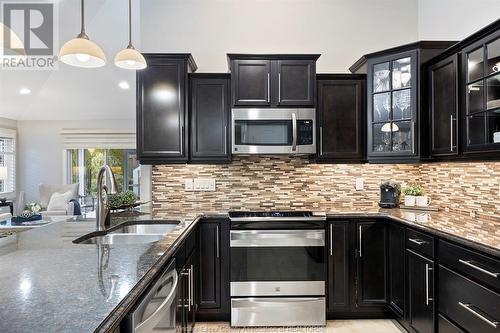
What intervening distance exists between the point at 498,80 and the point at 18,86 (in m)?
7.51

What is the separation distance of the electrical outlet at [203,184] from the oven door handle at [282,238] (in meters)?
0.77

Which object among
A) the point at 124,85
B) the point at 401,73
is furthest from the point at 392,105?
the point at 124,85

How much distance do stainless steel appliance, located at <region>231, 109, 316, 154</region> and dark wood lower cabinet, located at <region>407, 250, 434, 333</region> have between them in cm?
125

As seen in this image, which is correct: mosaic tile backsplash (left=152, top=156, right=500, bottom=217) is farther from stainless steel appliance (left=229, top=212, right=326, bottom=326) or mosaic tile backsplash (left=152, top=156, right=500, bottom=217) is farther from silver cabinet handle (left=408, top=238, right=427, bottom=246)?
silver cabinet handle (left=408, top=238, right=427, bottom=246)

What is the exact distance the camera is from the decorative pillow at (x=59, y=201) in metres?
6.60

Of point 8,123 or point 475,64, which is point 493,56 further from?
point 8,123

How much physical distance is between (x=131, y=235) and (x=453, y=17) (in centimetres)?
330

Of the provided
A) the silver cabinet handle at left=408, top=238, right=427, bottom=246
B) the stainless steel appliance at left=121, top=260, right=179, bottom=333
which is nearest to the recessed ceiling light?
the stainless steel appliance at left=121, top=260, right=179, bottom=333

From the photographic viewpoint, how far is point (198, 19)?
3.64m

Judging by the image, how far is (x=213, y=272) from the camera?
2936 millimetres

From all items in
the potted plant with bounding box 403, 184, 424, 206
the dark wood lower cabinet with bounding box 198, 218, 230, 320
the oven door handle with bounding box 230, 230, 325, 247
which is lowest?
the dark wood lower cabinet with bounding box 198, 218, 230, 320

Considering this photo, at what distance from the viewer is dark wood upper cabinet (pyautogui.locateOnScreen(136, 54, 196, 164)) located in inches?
124

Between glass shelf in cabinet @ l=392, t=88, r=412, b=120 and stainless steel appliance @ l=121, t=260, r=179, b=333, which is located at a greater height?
glass shelf in cabinet @ l=392, t=88, r=412, b=120

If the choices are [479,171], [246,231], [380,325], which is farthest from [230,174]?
[479,171]
